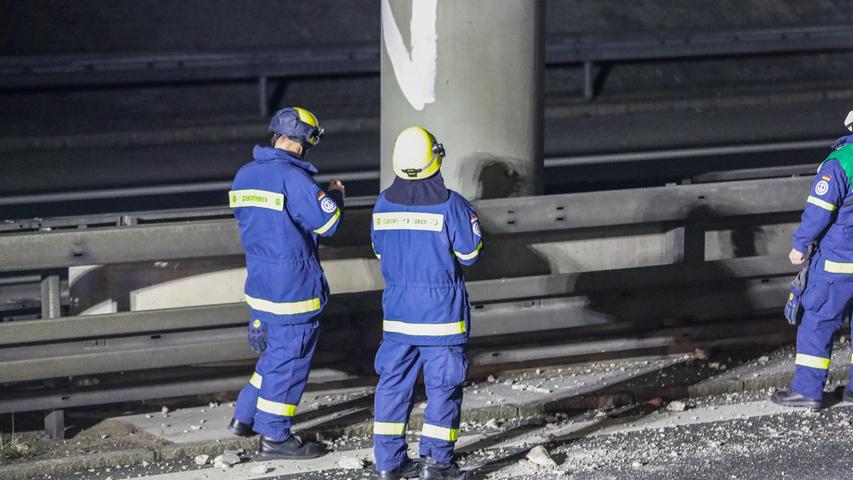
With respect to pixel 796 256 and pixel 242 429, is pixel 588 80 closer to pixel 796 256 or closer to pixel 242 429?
pixel 796 256

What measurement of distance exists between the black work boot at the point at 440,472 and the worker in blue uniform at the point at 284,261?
706 mm

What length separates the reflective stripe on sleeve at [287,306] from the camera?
657cm

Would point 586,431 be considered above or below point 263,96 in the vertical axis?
below

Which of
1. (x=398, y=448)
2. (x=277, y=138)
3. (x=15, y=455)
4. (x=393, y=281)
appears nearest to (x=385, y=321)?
(x=393, y=281)

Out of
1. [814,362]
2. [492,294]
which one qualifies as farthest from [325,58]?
[814,362]

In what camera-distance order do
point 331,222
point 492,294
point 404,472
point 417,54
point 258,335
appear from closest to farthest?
point 404,472 → point 331,222 → point 258,335 → point 492,294 → point 417,54

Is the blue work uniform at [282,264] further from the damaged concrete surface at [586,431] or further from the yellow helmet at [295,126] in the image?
the damaged concrete surface at [586,431]

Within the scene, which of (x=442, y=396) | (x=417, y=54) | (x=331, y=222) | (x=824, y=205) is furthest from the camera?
(x=417, y=54)

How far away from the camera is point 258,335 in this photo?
22.1 ft

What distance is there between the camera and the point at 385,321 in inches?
248

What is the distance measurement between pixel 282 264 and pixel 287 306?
203mm

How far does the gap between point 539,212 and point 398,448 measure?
74.4 inches

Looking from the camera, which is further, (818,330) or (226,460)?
(818,330)

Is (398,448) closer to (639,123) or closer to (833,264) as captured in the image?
(833,264)
